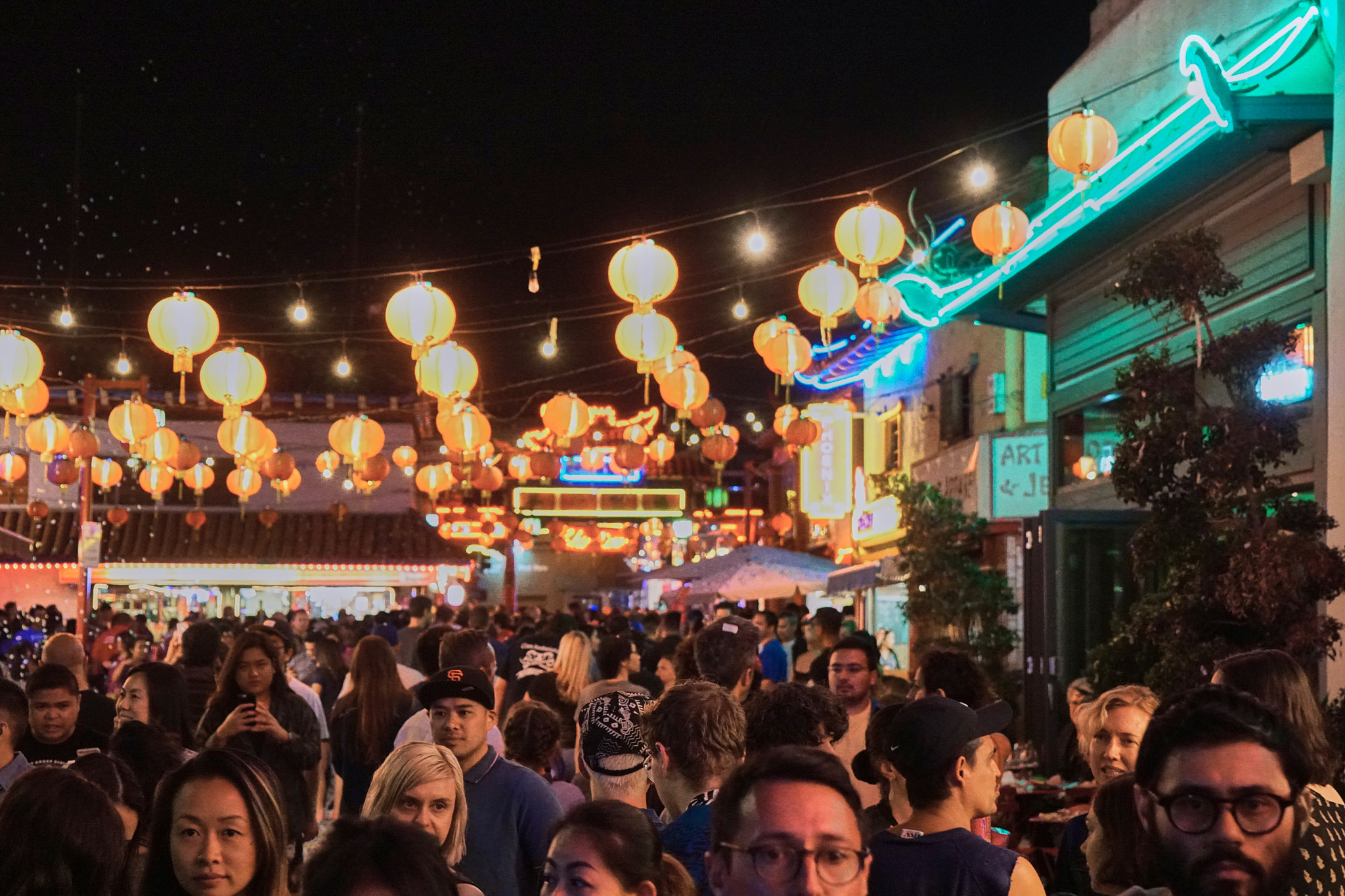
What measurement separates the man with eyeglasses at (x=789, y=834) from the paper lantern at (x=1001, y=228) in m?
9.02

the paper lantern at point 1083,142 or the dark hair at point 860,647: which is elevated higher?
the paper lantern at point 1083,142

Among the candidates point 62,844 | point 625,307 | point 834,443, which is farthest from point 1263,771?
point 834,443

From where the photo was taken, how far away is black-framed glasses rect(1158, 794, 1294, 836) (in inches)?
95.5

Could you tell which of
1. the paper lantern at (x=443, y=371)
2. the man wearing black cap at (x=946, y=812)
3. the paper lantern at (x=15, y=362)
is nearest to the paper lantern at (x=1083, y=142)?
the paper lantern at (x=443, y=371)

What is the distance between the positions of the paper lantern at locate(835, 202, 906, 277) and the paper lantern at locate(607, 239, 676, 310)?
141 cm

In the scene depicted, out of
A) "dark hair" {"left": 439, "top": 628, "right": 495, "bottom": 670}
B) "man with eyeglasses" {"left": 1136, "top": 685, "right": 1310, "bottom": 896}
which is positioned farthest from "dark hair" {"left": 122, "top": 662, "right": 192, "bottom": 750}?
"man with eyeglasses" {"left": 1136, "top": 685, "right": 1310, "bottom": 896}

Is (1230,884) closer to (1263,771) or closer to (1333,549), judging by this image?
(1263,771)

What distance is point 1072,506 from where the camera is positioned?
1595 centimetres

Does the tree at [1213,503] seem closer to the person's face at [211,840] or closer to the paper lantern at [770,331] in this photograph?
the paper lantern at [770,331]

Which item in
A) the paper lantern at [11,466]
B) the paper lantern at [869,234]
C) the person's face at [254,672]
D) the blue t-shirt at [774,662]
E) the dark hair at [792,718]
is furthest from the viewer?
the paper lantern at [11,466]

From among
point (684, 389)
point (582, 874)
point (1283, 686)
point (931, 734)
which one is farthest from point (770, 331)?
point (582, 874)

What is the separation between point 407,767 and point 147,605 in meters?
32.9

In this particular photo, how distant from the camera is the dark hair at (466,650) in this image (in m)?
8.34

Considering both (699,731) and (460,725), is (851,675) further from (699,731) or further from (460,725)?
(699,731)
